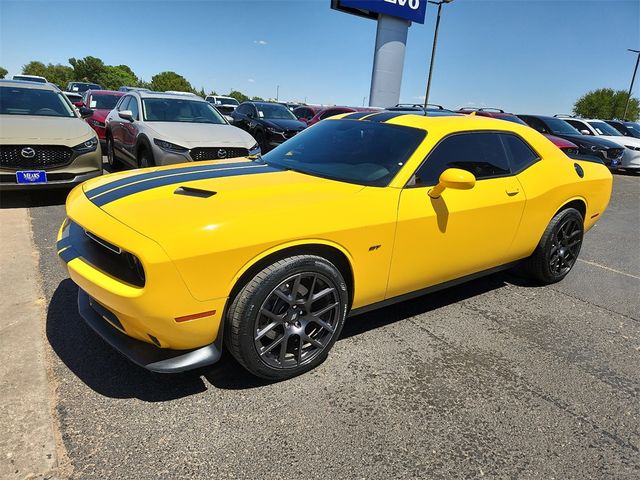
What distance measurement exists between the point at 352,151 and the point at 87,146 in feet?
14.4

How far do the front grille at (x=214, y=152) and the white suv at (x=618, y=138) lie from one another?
466 inches

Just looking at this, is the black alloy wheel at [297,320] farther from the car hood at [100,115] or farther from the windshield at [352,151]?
the car hood at [100,115]

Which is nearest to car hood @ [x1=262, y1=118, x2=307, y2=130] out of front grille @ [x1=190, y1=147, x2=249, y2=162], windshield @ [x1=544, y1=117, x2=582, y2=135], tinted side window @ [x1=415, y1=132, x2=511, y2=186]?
front grille @ [x1=190, y1=147, x2=249, y2=162]

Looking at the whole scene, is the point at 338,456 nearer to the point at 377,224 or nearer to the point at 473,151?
the point at 377,224

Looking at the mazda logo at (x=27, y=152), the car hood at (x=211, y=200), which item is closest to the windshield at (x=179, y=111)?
the mazda logo at (x=27, y=152)

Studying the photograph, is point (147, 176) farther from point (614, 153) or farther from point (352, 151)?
point (614, 153)

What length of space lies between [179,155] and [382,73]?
22.6 meters

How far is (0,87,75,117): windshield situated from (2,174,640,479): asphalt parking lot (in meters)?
4.17

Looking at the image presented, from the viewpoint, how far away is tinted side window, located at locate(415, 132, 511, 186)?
3031mm

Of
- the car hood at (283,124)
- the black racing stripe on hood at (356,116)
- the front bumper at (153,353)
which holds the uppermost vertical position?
the black racing stripe on hood at (356,116)

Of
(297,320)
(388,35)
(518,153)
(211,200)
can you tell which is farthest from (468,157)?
(388,35)

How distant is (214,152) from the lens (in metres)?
6.50

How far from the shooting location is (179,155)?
6.37 meters

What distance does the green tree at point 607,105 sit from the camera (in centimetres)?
6244
